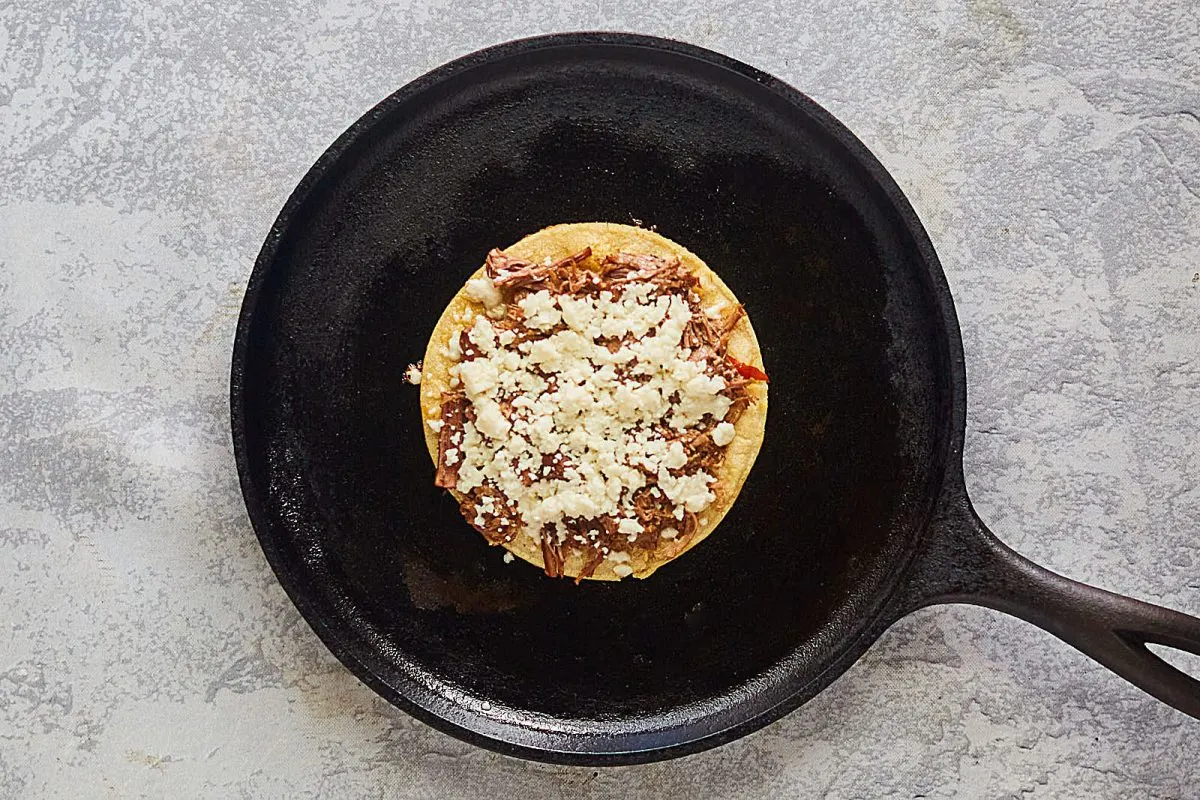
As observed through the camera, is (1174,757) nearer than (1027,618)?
No

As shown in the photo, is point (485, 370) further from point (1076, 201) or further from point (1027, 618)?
point (1076, 201)

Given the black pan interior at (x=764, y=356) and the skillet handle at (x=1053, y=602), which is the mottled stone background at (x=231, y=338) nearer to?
the black pan interior at (x=764, y=356)

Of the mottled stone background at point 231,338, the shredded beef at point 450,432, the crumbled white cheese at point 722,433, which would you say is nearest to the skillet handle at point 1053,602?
the mottled stone background at point 231,338

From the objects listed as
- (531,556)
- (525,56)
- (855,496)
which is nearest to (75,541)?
(531,556)

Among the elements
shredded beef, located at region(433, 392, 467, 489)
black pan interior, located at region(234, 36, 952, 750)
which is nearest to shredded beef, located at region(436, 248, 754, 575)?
shredded beef, located at region(433, 392, 467, 489)

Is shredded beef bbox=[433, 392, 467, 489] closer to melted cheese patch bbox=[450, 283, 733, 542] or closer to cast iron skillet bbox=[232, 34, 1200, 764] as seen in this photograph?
melted cheese patch bbox=[450, 283, 733, 542]

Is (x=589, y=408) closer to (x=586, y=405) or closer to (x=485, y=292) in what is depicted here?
(x=586, y=405)
